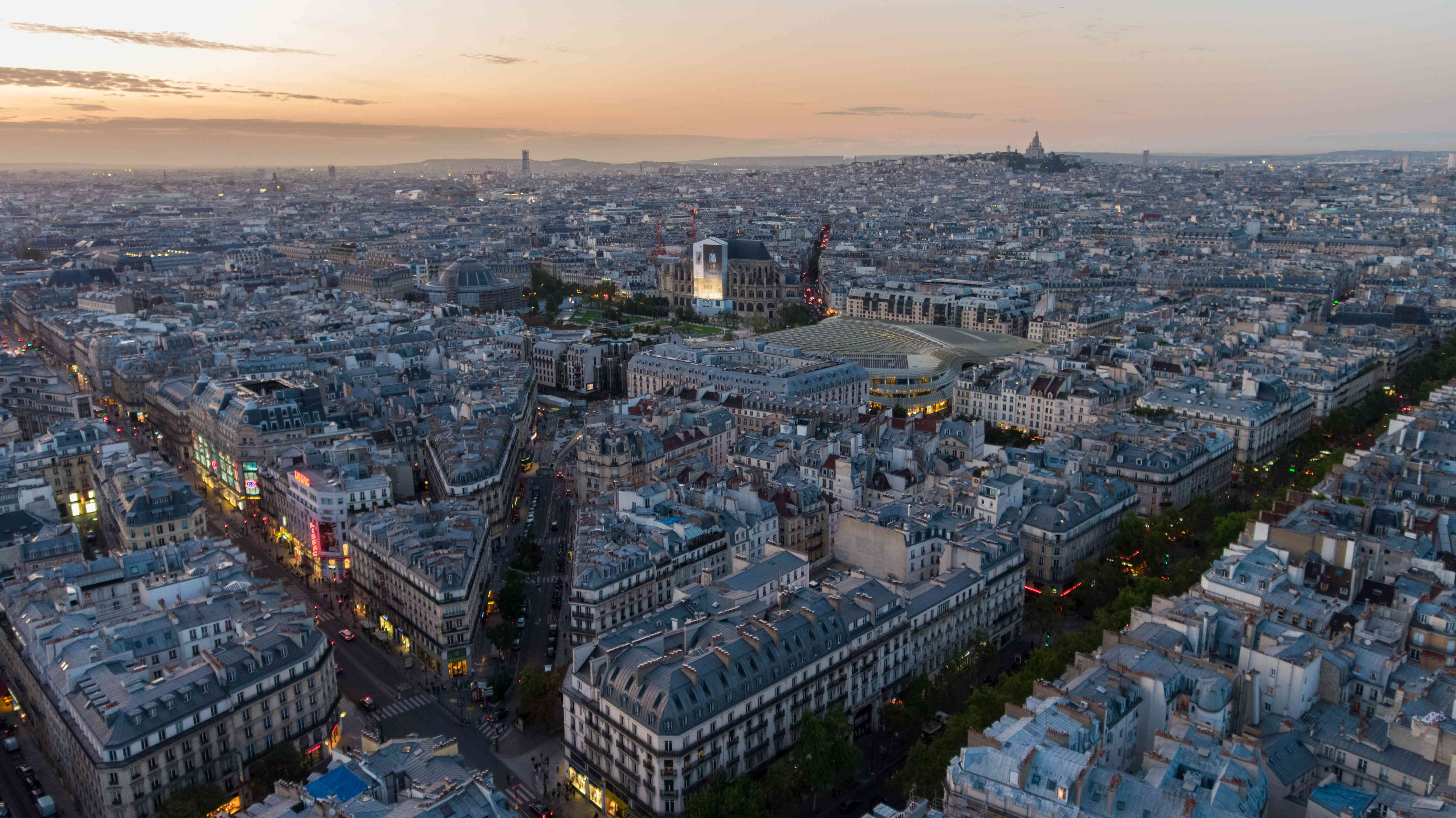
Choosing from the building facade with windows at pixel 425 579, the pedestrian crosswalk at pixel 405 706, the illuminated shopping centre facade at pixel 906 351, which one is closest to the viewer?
the pedestrian crosswalk at pixel 405 706

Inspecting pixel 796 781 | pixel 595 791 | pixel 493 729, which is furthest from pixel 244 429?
pixel 796 781

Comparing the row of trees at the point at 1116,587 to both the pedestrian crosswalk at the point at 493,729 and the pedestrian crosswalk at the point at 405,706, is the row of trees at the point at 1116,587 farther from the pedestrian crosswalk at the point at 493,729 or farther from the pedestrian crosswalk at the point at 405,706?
the pedestrian crosswalk at the point at 405,706

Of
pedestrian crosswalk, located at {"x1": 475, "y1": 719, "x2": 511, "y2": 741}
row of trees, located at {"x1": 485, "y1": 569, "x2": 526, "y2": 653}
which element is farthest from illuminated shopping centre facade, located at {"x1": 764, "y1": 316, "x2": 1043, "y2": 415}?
pedestrian crosswalk, located at {"x1": 475, "y1": 719, "x2": 511, "y2": 741}

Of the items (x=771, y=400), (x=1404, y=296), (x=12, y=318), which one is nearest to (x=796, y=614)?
(x=771, y=400)

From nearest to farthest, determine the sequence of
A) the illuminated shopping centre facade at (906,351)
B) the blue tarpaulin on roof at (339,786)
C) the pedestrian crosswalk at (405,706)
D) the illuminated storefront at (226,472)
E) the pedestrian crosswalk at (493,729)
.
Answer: the blue tarpaulin on roof at (339,786) < the pedestrian crosswalk at (493,729) < the pedestrian crosswalk at (405,706) < the illuminated storefront at (226,472) < the illuminated shopping centre facade at (906,351)

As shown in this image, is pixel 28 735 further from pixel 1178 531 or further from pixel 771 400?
pixel 1178 531

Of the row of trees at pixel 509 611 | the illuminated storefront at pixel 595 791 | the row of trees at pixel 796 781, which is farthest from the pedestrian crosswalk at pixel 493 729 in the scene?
the row of trees at pixel 796 781
